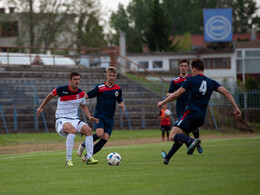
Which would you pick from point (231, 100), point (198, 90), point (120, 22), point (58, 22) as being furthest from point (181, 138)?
point (120, 22)

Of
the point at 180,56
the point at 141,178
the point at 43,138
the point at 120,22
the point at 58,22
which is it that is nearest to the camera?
the point at 141,178

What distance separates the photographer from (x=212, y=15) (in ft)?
173

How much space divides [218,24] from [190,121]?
4607cm

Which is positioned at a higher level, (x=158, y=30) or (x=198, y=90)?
(x=158, y=30)

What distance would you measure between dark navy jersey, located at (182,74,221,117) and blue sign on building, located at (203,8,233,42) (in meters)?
44.5

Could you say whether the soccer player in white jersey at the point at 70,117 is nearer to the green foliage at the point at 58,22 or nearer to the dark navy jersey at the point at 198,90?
the dark navy jersey at the point at 198,90

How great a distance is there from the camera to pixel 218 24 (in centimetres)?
5362

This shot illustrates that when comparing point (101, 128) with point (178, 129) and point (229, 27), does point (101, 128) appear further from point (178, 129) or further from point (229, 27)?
point (229, 27)

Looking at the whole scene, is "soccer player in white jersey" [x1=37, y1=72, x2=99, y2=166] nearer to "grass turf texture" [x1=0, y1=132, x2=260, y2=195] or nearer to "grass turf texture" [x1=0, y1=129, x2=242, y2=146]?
"grass turf texture" [x1=0, y1=132, x2=260, y2=195]

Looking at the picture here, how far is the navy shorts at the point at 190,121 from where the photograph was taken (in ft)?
29.6

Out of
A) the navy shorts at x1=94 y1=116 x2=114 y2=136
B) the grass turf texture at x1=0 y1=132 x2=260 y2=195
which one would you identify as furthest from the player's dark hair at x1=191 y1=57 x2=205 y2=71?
the navy shorts at x1=94 y1=116 x2=114 y2=136

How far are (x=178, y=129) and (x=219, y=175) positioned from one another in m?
1.70

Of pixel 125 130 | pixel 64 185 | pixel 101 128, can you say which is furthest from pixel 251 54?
pixel 64 185

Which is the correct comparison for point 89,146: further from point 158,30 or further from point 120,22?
point 120,22
